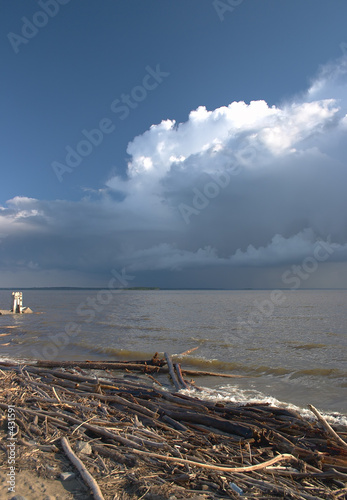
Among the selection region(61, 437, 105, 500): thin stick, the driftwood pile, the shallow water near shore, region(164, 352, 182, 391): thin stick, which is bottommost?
the shallow water near shore

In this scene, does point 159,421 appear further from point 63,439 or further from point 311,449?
point 311,449

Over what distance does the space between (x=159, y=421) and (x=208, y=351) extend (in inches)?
483

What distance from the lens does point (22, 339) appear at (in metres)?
21.7

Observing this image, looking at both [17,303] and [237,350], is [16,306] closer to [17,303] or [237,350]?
[17,303]

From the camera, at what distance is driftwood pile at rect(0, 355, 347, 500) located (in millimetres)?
4059

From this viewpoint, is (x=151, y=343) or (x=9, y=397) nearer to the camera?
(x=9, y=397)

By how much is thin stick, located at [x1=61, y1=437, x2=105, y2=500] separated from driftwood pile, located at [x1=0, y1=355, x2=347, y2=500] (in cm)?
1

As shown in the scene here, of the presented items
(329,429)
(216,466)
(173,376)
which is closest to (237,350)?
(173,376)

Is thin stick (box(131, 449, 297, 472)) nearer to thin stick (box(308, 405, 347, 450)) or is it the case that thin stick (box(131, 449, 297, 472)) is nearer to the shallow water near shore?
thin stick (box(308, 405, 347, 450))

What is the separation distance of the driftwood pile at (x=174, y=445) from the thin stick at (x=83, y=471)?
0.01 m

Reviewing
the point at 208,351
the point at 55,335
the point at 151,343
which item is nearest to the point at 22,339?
the point at 55,335

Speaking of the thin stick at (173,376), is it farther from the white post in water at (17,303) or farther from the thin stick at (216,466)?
the white post in water at (17,303)
